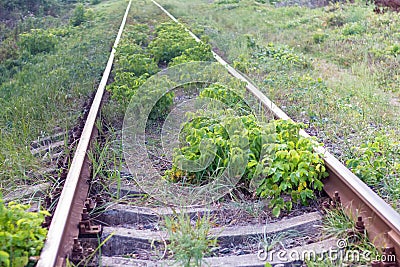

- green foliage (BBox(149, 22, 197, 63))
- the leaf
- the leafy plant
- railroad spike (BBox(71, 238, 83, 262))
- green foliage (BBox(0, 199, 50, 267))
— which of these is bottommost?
green foliage (BBox(149, 22, 197, 63))

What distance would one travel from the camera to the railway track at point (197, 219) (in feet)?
9.91

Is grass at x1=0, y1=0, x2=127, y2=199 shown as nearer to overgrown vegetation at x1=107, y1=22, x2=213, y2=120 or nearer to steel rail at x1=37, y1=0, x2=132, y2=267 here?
steel rail at x1=37, y1=0, x2=132, y2=267

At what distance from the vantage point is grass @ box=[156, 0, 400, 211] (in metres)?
5.35

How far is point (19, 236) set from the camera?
269cm

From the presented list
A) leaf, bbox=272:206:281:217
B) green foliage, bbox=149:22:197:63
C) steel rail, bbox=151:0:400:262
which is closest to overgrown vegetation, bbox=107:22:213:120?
green foliage, bbox=149:22:197:63

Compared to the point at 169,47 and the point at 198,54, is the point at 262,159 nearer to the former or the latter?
the point at 198,54

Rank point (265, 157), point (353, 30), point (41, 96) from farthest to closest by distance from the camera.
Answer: point (353, 30) → point (41, 96) → point (265, 157)

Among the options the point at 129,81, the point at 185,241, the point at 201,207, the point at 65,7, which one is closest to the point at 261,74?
the point at 129,81

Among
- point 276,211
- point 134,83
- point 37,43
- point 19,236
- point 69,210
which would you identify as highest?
point 19,236

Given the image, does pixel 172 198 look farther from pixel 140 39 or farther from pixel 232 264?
pixel 140 39

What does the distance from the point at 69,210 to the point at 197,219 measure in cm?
90

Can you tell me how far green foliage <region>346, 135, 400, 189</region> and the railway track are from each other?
0.23 metres
